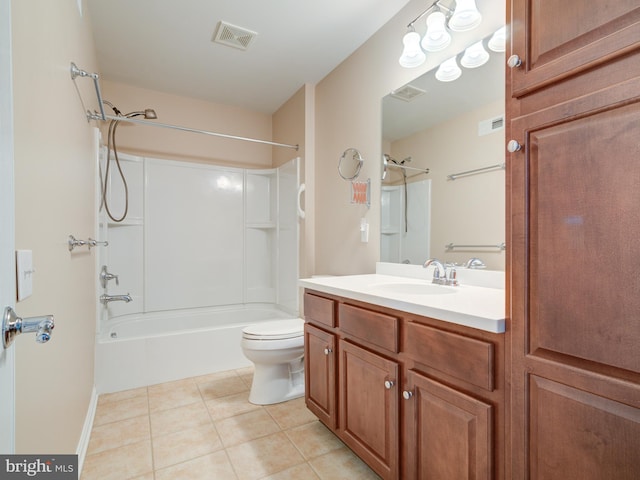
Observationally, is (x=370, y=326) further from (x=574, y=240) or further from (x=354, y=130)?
(x=354, y=130)

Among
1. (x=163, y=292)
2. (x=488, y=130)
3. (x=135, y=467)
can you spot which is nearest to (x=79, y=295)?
(x=135, y=467)

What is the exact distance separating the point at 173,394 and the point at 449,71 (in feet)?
8.81

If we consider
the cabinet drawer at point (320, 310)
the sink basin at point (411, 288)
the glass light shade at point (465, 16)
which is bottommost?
the cabinet drawer at point (320, 310)

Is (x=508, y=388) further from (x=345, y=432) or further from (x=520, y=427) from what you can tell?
(x=345, y=432)

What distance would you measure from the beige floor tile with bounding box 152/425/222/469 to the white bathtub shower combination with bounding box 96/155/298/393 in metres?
0.82

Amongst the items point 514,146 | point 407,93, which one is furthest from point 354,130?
point 514,146

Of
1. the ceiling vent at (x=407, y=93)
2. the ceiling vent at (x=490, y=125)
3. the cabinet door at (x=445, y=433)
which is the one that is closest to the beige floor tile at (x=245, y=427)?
the cabinet door at (x=445, y=433)

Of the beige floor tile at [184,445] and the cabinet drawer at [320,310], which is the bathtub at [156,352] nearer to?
the beige floor tile at [184,445]

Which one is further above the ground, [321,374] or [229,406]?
[321,374]

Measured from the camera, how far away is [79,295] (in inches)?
66.4

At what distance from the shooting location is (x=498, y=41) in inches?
57.9

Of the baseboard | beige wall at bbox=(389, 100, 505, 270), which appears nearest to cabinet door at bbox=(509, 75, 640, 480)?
beige wall at bbox=(389, 100, 505, 270)

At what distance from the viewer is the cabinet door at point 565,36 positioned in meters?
0.67

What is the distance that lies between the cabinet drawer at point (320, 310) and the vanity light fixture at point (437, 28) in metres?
1.43
